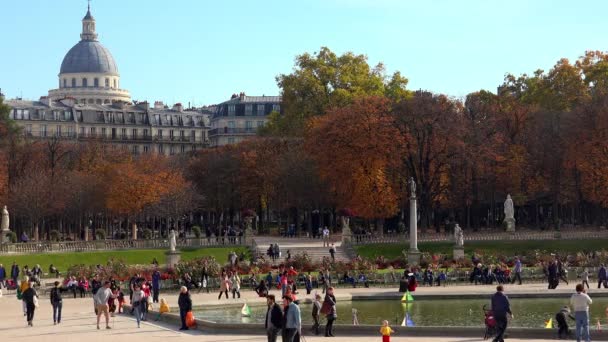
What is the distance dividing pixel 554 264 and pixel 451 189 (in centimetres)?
2933

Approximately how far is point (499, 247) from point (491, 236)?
2849mm

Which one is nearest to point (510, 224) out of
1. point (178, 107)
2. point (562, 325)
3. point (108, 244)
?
point (108, 244)

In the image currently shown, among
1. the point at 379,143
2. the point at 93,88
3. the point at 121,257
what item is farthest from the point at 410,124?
the point at 93,88

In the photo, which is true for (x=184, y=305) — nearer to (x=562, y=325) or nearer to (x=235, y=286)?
(x=562, y=325)

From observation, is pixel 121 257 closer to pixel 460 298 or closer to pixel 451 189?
pixel 451 189

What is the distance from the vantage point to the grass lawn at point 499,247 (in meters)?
63.7

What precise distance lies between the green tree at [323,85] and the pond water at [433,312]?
157 ft

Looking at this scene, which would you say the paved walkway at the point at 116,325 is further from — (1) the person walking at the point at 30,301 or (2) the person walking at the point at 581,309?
(2) the person walking at the point at 581,309

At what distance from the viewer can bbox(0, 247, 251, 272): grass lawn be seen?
207ft

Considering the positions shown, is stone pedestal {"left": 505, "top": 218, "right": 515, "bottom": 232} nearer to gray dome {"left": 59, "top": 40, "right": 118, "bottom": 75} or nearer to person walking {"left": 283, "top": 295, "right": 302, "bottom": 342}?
person walking {"left": 283, "top": 295, "right": 302, "bottom": 342}

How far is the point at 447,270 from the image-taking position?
53219mm

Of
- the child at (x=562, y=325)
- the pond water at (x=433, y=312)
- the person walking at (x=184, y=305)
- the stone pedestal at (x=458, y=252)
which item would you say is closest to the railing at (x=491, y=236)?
the stone pedestal at (x=458, y=252)

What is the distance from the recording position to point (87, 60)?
561ft

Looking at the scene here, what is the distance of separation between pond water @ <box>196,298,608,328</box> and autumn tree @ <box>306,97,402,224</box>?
28.1 meters
